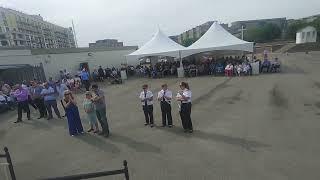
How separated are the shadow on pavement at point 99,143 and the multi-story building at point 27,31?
261ft

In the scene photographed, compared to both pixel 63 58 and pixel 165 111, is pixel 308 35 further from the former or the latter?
pixel 165 111

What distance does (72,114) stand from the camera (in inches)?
354

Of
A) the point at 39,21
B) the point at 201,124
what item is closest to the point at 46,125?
the point at 201,124

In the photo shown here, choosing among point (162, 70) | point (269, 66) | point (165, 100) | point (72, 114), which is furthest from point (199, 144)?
point (162, 70)

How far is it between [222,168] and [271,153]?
1.36 metres

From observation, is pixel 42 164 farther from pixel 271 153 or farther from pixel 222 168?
pixel 271 153

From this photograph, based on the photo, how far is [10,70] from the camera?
815 inches

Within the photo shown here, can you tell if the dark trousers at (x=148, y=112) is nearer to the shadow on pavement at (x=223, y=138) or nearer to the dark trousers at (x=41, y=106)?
the shadow on pavement at (x=223, y=138)

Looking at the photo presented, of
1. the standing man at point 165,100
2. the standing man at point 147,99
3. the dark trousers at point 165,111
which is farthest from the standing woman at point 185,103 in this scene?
the standing man at point 147,99

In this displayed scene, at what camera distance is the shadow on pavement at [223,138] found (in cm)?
697

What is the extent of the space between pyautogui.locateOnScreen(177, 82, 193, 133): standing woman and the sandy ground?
266 mm

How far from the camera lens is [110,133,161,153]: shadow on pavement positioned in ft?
24.1

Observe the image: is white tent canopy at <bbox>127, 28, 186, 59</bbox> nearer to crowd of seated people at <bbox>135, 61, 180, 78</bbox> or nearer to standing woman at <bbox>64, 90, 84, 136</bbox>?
crowd of seated people at <bbox>135, 61, 180, 78</bbox>

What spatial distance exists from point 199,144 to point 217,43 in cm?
1555
